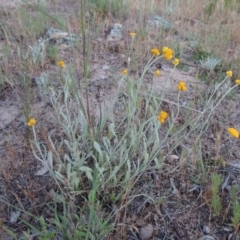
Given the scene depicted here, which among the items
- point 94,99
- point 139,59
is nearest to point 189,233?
point 94,99

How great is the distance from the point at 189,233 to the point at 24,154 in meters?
1.03

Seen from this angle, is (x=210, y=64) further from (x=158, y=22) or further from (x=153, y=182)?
(x=153, y=182)

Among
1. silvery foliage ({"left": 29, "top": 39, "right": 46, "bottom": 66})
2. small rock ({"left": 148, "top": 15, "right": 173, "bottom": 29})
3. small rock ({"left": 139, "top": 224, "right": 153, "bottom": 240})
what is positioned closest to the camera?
small rock ({"left": 139, "top": 224, "right": 153, "bottom": 240})

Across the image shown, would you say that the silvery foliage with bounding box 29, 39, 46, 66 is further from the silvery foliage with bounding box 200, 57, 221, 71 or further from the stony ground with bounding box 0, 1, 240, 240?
the silvery foliage with bounding box 200, 57, 221, 71

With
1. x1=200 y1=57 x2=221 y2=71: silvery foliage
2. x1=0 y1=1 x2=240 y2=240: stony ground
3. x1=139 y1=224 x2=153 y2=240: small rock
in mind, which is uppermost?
x1=200 y1=57 x2=221 y2=71: silvery foliage

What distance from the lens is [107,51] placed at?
321cm

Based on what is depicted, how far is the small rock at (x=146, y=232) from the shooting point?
160 centimetres

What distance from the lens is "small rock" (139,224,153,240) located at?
160 cm

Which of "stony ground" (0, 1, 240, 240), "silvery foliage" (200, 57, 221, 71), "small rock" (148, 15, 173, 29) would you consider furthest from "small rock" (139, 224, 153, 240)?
"small rock" (148, 15, 173, 29)

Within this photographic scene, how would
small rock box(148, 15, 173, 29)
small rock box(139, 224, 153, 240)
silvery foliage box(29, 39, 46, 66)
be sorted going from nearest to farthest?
small rock box(139, 224, 153, 240) → silvery foliage box(29, 39, 46, 66) → small rock box(148, 15, 173, 29)

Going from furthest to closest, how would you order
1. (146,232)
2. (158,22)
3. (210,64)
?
(158,22)
(210,64)
(146,232)

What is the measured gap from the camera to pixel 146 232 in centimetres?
161

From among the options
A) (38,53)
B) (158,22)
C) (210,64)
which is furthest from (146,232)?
(158,22)

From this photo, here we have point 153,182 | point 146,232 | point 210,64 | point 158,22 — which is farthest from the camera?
point 158,22
